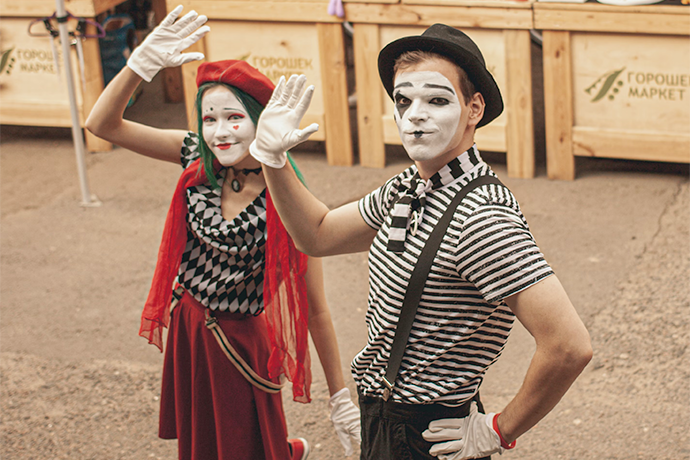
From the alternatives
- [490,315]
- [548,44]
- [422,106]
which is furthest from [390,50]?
[548,44]

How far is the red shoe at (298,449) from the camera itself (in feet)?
10.4

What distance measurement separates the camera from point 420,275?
195 centimetres

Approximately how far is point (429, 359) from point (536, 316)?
30 centimetres

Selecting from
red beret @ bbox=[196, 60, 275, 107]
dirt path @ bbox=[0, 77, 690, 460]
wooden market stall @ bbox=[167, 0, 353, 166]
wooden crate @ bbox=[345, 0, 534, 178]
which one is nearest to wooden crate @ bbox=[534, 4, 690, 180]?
wooden crate @ bbox=[345, 0, 534, 178]

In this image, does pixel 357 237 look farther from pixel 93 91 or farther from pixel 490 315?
pixel 93 91

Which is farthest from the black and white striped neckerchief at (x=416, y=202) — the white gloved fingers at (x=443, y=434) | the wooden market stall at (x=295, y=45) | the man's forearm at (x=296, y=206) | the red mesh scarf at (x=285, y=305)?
the wooden market stall at (x=295, y=45)

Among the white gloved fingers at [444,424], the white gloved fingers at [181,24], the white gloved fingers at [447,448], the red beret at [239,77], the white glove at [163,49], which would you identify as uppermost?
the white gloved fingers at [181,24]

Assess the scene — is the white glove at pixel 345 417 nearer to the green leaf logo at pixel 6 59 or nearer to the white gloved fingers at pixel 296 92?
the white gloved fingers at pixel 296 92

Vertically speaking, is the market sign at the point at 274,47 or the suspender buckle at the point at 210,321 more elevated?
the market sign at the point at 274,47

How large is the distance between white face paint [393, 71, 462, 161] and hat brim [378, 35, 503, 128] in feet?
0.18

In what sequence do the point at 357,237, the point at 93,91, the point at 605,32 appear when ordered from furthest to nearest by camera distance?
the point at 93,91 → the point at 605,32 → the point at 357,237

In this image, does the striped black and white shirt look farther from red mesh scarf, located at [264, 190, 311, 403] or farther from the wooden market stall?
the wooden market stall

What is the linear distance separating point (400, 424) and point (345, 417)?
774 mm

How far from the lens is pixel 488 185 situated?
1.99m
